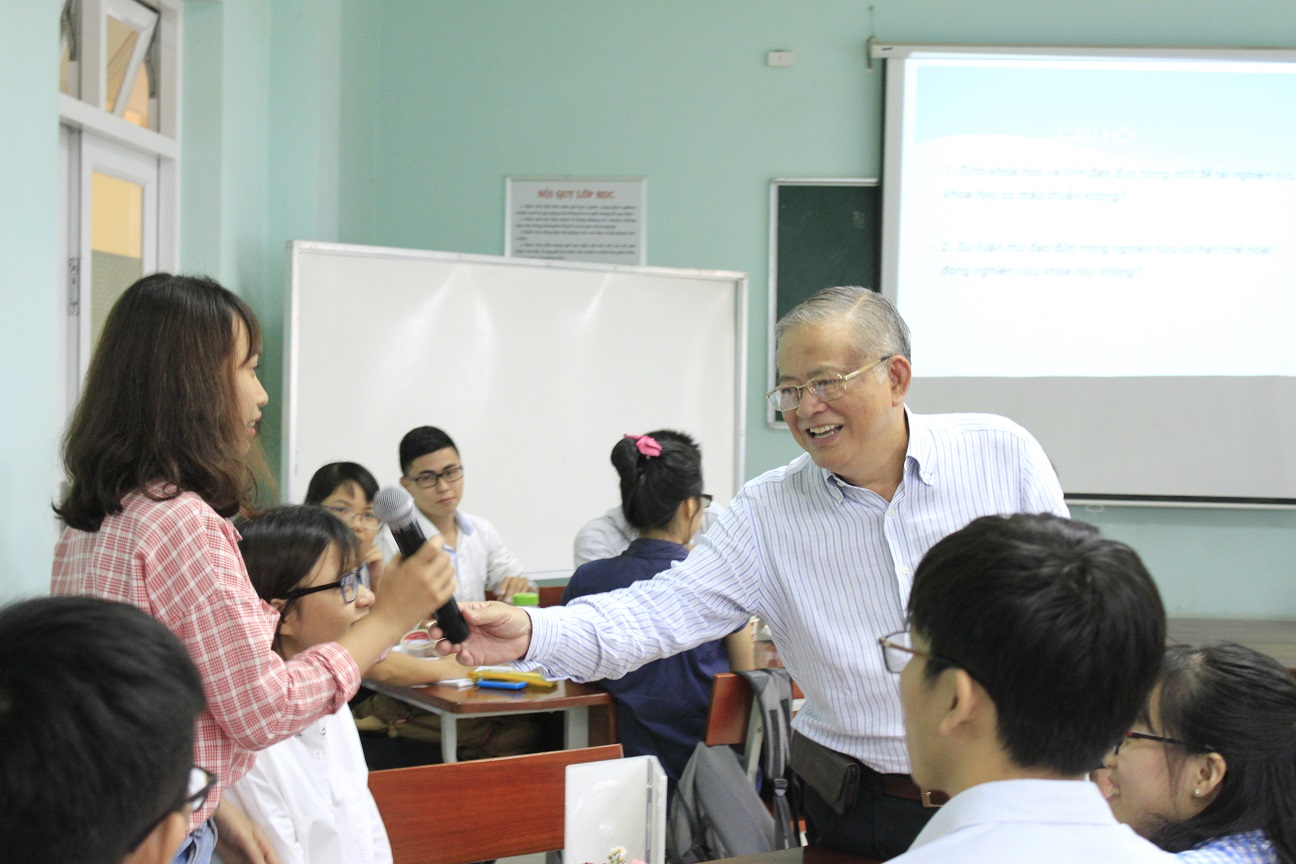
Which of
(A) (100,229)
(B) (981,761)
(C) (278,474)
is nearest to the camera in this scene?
(B) (981,761)

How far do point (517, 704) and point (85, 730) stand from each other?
2.14 meters

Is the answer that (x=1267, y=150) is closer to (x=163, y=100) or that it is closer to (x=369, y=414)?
(x=369, y=414)

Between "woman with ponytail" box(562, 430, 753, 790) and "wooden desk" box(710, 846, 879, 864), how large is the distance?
45.6 inches

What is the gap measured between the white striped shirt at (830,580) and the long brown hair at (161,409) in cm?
55

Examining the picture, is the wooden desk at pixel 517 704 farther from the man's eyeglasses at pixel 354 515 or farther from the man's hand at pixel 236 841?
the man's hand at pixel 236 841

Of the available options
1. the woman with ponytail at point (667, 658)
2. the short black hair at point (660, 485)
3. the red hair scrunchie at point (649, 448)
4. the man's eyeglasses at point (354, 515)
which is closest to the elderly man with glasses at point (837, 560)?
the woman with ponytail at point (667, 658)

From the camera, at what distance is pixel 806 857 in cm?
165

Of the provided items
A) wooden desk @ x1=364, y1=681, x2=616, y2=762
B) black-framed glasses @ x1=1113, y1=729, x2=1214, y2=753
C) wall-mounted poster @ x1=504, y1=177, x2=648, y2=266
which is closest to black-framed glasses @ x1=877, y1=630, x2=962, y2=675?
black-framed glasses @ x1=1113, y1=729, x2=1214, y2=753

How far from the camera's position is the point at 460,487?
4027mm

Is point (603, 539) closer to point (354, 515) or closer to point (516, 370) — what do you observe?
point (354, 515)

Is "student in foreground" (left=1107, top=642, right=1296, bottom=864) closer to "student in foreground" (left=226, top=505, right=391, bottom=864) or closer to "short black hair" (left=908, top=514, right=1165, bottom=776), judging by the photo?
"short black hair" (left=908, top=514, right=1165, bottom=776)

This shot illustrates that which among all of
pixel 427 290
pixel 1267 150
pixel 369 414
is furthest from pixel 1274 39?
pixel 369 414

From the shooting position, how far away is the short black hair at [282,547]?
1.87 meters

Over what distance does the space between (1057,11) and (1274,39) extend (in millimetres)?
992
